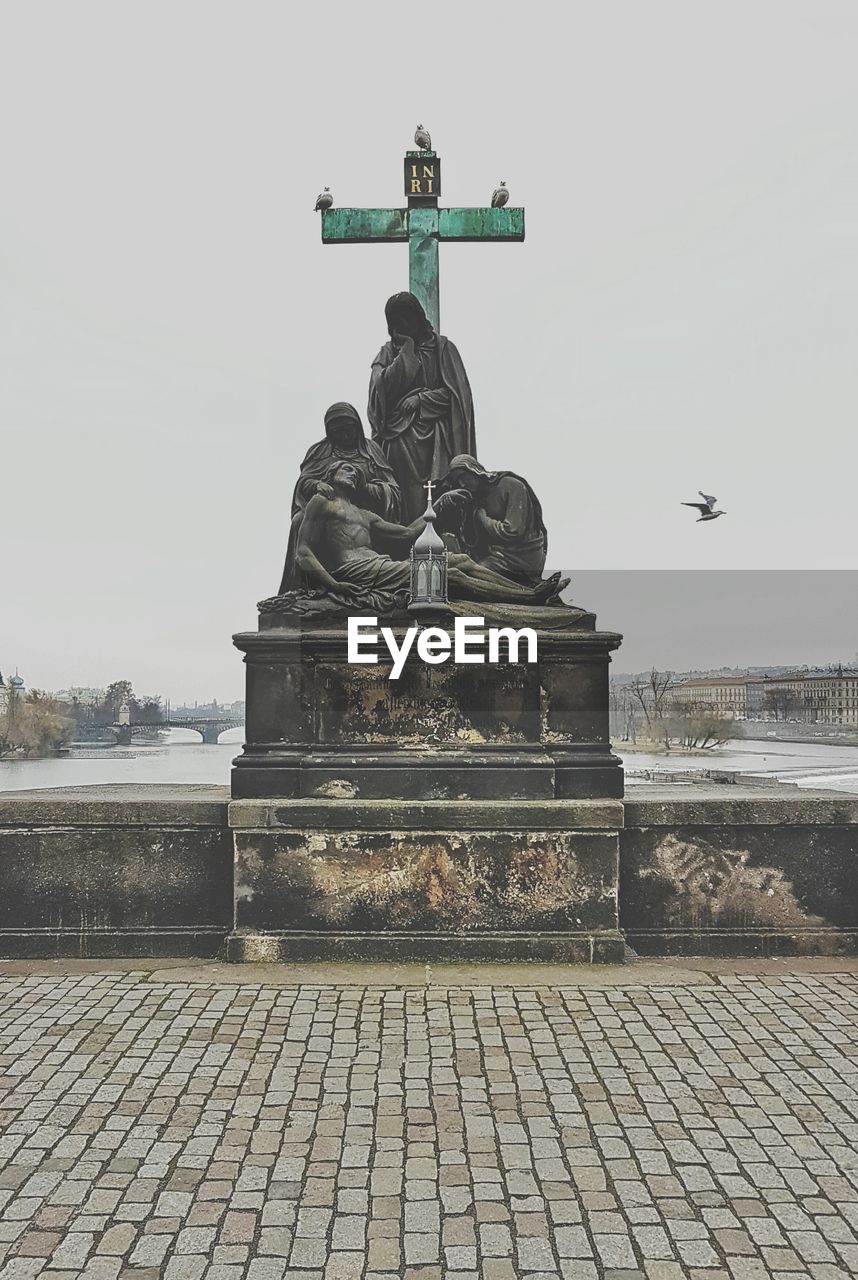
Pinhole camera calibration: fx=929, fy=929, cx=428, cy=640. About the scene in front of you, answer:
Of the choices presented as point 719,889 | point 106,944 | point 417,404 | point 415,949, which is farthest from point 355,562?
point 719,889

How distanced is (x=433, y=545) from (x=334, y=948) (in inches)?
102

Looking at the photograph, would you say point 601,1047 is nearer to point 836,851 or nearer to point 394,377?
point 836,851

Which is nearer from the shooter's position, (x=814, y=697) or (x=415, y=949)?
(x=415, y=949)

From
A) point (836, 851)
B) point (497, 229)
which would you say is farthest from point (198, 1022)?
point (497, 229)

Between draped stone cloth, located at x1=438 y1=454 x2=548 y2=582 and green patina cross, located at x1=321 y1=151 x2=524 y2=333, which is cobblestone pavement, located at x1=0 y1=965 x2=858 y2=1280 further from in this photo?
green patina cross, located at x1=321 y1=151 x2=524 y2=333

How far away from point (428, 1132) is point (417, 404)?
524 centimetres

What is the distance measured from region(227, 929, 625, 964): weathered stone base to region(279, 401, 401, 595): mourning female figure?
7.88ft

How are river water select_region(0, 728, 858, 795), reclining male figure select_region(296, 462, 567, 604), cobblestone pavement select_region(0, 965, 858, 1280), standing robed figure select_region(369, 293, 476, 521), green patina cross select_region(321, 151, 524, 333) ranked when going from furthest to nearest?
river water select_region(0, 728, 858, 795) → green patina cross select_region(321, 151, 524, 333) → standing robed figure select_region(369, 293, 476, 521) → reclining male figure select_region(296, 462, 567, 604) → cobblestone pavement select_region(0, 965, 858, 1280)

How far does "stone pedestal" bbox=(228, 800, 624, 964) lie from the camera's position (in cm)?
572

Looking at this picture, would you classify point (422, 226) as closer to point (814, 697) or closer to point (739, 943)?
point (739, 943)

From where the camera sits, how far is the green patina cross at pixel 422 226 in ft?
25.5

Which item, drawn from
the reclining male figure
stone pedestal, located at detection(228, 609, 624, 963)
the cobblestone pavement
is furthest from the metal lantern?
the cobblestone pavement

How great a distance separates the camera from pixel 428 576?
594cm

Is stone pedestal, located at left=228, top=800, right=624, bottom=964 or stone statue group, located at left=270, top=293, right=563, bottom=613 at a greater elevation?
stone statue group, located at left=270, top=293, right=563, bottom=613
